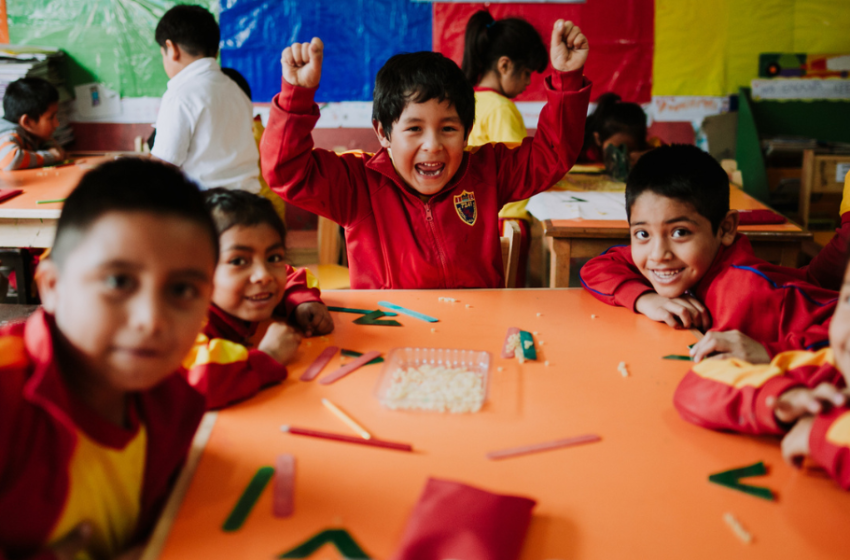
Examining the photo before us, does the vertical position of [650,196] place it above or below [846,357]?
above

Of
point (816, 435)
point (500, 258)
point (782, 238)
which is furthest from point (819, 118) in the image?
point (816, 435)

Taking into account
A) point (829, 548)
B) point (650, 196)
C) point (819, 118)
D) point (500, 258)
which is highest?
point (819, 118)

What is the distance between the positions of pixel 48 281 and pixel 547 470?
0.71m

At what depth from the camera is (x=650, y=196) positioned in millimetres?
1598

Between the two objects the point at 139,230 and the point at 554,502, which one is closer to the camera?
the point at 139,230

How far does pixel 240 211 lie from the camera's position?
4.64 ft

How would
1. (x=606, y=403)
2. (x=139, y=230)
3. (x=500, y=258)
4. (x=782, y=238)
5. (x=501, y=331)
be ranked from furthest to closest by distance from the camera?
(x=782, y=238)
(x=500, y=258)
(x=501, y=331)
(x=606, y=403)
(x=139, y=230)

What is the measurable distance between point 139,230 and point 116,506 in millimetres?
339

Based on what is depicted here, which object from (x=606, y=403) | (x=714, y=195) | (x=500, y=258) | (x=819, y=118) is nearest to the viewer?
(x=606, y=403)

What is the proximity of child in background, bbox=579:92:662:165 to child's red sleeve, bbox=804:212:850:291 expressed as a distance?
75.0 inches

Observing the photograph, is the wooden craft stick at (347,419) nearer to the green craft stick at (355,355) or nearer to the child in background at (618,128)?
the green craft stick at (355,355)

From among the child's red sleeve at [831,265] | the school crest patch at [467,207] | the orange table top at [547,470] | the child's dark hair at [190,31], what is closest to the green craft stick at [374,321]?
the orange table top at [547,470]

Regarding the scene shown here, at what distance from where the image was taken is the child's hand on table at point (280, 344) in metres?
1.29

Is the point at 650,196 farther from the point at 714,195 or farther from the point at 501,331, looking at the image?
the point at 501,331
